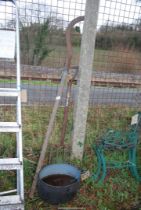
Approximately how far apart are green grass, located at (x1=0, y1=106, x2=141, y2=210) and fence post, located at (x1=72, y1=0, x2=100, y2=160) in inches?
10.5

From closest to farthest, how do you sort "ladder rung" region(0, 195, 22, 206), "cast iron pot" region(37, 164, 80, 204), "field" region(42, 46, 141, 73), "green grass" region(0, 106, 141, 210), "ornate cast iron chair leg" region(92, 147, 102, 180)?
"ladder rung" region(0, 195, 22, 206), "cast iron pot" region(37, 164, 80, 204), "green grass" region(0, 106, 141, 210), "ornate cast iron chair leg" region(92, 147, 102, 180), "field" region(42, 46, 141, 73)

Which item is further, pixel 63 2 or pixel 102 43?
pixel 102 43

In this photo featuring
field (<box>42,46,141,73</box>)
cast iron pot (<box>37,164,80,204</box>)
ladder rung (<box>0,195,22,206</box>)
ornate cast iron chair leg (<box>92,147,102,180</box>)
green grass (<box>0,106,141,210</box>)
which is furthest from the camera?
field (<box>42,46,141,73</box>)

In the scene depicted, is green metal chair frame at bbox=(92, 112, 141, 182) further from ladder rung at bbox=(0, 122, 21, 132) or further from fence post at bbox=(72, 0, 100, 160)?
ladder rung at bbox=(0, 122, 21, 132)

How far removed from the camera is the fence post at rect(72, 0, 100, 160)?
10.5 feet

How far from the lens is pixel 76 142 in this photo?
355 cm

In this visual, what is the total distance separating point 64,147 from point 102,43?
5.72ft

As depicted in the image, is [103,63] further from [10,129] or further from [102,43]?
[10,129]

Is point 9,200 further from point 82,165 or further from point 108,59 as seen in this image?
point 108,59

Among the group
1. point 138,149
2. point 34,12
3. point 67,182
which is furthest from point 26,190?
point 34,12

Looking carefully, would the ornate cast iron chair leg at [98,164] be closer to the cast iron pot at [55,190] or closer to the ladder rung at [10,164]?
the cast iron pot at [55,190]

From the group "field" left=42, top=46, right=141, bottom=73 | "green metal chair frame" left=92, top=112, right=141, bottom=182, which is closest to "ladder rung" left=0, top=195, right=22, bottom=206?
"green metal chair frame" left=92, top=112, right=141, bottom=182

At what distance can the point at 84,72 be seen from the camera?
331cm

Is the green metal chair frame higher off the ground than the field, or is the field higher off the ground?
the field
